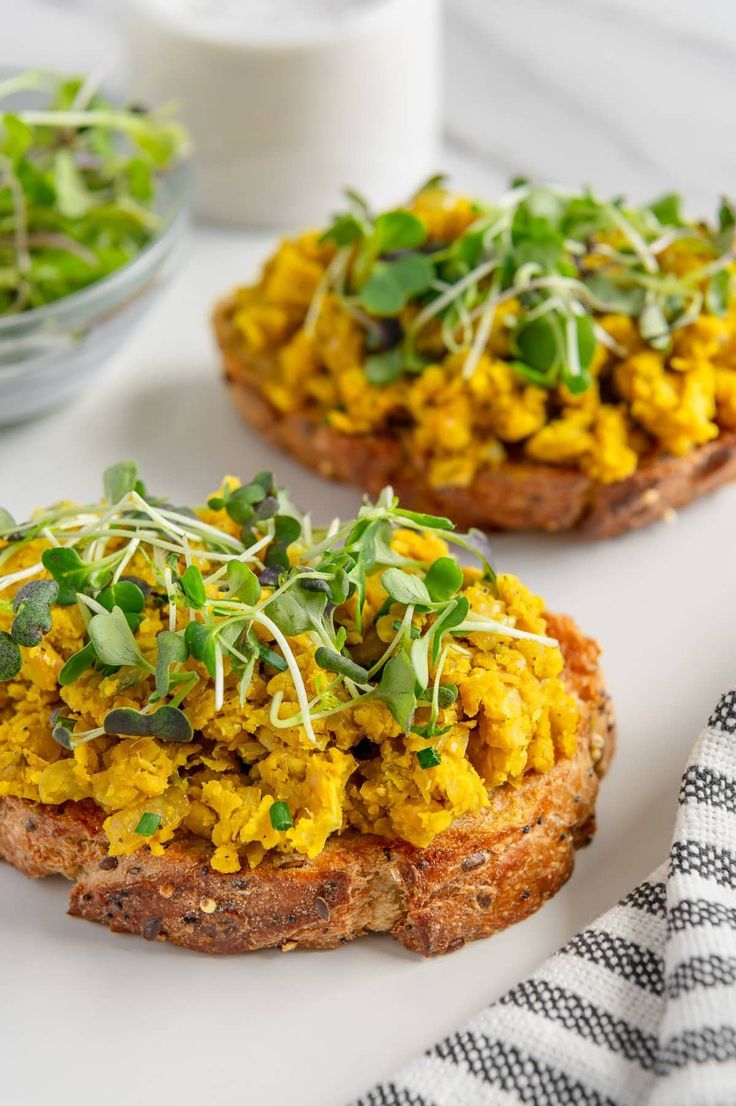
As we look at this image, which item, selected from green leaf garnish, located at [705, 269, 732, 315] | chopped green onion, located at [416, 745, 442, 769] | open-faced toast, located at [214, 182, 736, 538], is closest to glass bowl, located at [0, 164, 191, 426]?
Answer: open-faced toast, located at [214, 182, 736, 538]

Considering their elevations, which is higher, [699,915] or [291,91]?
[291,91]

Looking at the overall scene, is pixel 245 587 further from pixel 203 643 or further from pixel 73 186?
pixel 73 186

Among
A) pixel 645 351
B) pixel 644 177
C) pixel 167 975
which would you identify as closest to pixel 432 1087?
pixel 167 975

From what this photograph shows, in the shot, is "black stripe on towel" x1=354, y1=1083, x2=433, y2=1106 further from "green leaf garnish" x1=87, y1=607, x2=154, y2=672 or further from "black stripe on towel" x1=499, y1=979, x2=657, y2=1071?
"green leaf garnish" x1=87, y1=607, x2=154, y2=672

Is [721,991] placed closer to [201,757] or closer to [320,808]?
[320,808]

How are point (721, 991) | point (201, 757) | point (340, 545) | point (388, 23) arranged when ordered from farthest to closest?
point (388, 23) < point (340, 545) < point (201, 757) < point (721, 991)

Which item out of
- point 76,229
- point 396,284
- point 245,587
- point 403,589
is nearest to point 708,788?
point 403,589

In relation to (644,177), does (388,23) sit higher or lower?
higher
